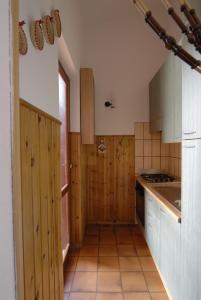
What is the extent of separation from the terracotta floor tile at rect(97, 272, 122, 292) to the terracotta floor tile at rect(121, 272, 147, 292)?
0.18 ft

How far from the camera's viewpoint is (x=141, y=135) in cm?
362

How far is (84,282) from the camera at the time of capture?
2.18 meters

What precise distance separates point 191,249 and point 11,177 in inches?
46.5

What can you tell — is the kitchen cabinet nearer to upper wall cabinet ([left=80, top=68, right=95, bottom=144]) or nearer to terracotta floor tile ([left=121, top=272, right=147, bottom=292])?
terracotta floor tile ([left=121, top=272, right=147, bottom=292])

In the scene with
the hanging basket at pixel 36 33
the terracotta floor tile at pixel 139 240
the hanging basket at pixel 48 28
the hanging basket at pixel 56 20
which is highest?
the hanging basket at pixel 56 20

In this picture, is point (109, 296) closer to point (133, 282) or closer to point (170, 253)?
point (133, 282)

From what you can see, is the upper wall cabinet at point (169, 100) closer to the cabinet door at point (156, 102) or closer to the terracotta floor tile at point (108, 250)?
the cabinet door at point (156, 102)

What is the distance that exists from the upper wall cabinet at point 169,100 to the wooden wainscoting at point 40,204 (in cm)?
115

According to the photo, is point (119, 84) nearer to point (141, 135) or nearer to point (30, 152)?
point (141, 135)

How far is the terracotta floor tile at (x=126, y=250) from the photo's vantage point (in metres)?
2.72

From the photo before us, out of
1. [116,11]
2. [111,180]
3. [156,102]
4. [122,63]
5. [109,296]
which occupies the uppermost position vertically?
[116,11]

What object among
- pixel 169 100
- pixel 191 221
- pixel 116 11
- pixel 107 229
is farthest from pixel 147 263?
pixel 116 11

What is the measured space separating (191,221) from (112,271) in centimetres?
137

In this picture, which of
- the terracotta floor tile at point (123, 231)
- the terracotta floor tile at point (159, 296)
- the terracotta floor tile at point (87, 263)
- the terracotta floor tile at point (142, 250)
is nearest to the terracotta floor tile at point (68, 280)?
the terracotta floor tile at point (87, 263)
